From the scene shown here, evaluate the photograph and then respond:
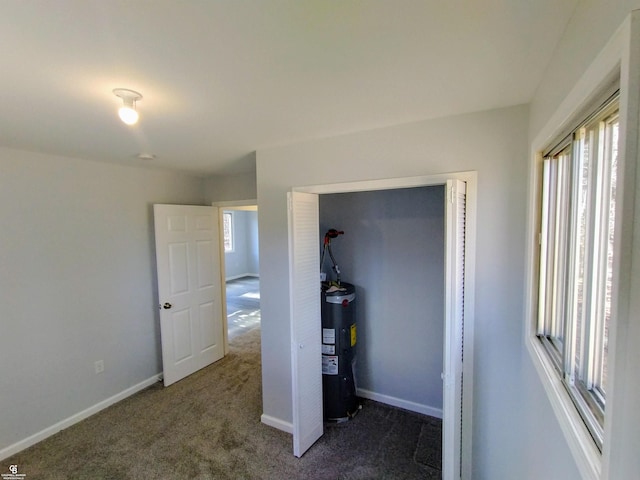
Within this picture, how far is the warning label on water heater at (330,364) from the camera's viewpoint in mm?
2732

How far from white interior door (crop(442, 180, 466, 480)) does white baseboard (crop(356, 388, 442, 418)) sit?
1.17 metres

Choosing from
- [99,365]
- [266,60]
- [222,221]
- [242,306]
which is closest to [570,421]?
[266,60]

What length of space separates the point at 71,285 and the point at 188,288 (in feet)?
3.62

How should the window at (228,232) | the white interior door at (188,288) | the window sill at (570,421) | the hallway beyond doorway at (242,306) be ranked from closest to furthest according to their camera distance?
the window sill at (570,421) < the white interior door at (188,288) < the hallway beyond doorway at (242,306) < the window at (228,232)

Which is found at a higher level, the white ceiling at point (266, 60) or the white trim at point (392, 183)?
the white ceiling at point (266, 60)

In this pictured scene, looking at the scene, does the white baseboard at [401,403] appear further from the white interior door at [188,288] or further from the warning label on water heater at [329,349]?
the white interior door at [188,288]

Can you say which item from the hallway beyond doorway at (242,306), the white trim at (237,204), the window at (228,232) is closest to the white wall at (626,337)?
the white trim at (237,204)

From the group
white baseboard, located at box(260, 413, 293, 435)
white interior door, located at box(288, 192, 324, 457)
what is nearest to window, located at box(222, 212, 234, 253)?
white baseboard, located at box(260, 413, 293, 435)

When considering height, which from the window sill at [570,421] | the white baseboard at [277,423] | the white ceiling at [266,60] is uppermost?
the white ceiling at [266,60]

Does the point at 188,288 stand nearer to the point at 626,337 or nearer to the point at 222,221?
the point at 222,221

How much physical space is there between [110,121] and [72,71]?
0.66 metres

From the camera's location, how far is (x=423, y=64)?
1.23 meters

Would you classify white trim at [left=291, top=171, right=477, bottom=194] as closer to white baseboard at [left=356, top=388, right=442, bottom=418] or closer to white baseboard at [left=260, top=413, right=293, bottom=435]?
white baseboard at [left=260, top=413, right=293, bottom=435]

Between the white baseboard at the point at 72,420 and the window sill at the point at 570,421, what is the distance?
358 cm
